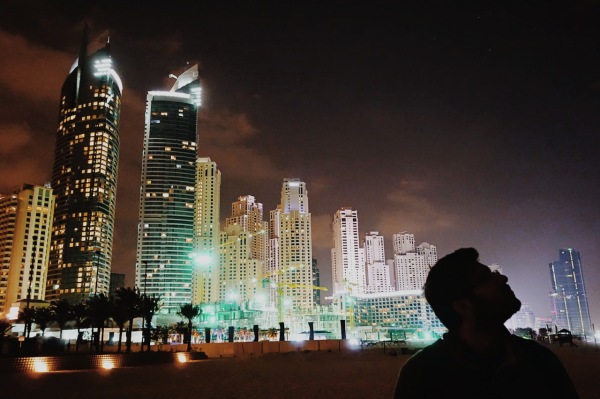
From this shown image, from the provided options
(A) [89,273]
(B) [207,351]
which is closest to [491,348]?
(B) [207,351]

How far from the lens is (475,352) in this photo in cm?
162

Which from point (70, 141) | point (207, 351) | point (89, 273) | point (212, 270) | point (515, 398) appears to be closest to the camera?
point (515, 398)

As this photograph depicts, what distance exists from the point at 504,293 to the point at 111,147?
178 meters

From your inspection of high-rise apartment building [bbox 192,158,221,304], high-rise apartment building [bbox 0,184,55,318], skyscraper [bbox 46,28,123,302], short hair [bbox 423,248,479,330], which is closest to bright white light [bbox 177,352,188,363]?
short hair [bbox 423,248,479,330]

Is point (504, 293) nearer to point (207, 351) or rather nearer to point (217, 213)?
point (207, 351)

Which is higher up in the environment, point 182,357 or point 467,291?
point 467,291

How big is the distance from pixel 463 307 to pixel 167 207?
171m

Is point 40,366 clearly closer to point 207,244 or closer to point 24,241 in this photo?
point 24,241

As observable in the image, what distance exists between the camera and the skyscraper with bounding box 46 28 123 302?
147250 mm

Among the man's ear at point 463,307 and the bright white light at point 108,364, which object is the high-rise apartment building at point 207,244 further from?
the man's ear at point 463,307

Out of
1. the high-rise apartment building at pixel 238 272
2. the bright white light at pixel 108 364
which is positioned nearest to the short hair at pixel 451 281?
the bright white light at pixel 108 364

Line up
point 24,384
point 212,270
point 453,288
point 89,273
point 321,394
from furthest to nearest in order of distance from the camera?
point 212,270
point 89,273
point 24,384
point 321,394
point 453,288

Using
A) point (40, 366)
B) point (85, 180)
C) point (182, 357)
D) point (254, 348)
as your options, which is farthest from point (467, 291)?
point (85, 180)

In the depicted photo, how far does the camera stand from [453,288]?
166cm
